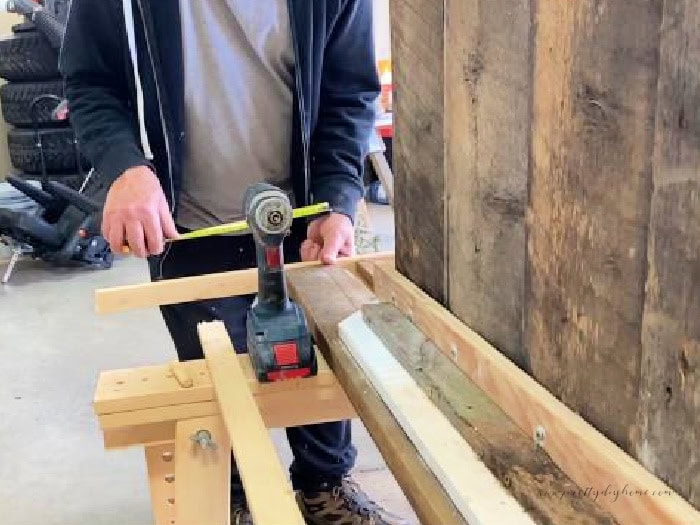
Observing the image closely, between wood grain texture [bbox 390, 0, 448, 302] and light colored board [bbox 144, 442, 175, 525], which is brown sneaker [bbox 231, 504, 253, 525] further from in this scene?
wood grain texture [bbox 390, 0, 448, 302]

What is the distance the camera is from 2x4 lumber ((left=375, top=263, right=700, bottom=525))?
66cm

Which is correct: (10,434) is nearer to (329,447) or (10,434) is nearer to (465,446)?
(329,447)

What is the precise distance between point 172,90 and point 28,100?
3140 millimetres

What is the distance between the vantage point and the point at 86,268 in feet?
13.2

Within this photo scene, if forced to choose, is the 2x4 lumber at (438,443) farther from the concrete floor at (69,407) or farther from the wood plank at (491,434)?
the concrete floor at (69,407)

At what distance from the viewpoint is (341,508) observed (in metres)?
1.68

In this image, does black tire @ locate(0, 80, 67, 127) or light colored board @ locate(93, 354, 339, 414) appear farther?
black tire @ locate(0, 80, 67, 127)

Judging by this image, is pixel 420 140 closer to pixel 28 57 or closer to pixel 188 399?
pixel 188 399

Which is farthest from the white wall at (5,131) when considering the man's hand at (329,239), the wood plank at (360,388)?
the wood plank at (360,388)

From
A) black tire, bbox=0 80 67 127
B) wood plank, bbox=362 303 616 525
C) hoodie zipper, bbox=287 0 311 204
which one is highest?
hoodie zipper, bbox=287 0 311 204

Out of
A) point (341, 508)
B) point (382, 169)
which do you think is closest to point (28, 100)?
point (382, 169)

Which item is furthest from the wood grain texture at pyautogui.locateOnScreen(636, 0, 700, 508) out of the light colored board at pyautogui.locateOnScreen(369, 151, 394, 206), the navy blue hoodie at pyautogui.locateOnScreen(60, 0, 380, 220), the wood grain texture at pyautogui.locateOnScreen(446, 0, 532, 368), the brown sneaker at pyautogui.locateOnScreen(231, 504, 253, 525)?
the light colored board at pyautogui.locateOnScreen(369, 151, 394, 206)

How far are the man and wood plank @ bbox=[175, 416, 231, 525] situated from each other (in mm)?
368

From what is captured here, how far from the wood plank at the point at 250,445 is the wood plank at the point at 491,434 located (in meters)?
0.17
